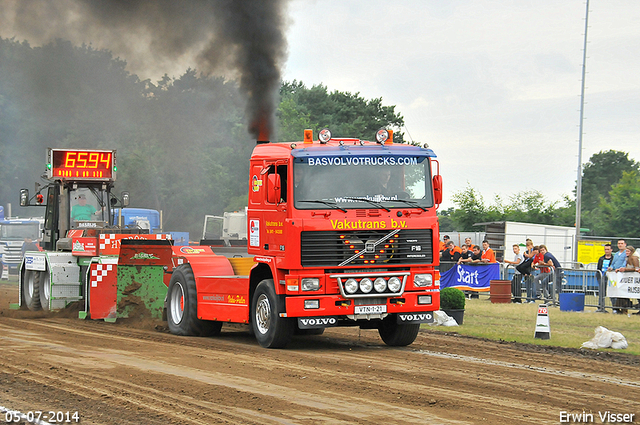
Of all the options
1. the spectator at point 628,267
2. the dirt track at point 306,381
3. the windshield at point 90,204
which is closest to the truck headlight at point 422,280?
the dirt track at point 306,381

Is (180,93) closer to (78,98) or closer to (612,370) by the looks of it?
(78,98)

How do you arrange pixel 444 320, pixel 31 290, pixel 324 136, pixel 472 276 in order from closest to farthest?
pixel 324 136 < pixel 444 320 < pixel 31 290 < pixel 472 276

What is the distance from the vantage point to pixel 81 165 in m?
17.8

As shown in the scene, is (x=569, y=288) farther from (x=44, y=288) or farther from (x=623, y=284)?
(x=44, y=288)

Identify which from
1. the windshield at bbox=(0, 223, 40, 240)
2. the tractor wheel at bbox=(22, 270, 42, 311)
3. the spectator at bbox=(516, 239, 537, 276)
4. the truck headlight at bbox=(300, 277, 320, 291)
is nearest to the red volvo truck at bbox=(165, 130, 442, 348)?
the truck headlight at bbox=(300, 277, 320, 291)

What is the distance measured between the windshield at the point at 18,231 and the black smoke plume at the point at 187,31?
18.1 meters

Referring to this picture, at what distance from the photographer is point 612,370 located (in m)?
9.55

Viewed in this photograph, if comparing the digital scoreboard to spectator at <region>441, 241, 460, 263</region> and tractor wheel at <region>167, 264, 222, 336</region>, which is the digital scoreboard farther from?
spectator at <region>441, 241, 460, 263</region>

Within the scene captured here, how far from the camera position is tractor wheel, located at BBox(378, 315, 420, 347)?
1173 cm

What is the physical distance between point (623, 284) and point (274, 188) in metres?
10.6

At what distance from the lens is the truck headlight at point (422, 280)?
11211mm

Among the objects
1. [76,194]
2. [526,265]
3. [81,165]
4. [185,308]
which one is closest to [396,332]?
[185,308]

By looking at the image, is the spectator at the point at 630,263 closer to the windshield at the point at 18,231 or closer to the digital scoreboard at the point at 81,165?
the digital scoreboard at the point at 81,165

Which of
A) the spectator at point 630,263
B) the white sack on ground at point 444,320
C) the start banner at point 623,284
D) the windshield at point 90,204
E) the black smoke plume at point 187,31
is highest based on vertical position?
the black smoke plume at point 187,31
